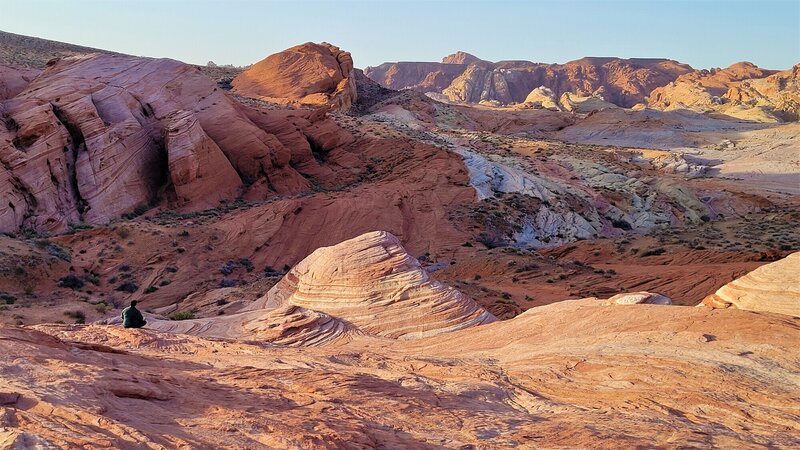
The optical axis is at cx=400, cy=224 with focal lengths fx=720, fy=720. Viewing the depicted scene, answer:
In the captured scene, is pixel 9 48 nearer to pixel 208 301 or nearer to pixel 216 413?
pixel 208 301

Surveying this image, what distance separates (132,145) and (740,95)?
7158 centimetres

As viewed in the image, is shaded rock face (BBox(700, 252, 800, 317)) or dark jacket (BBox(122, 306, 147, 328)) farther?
dark jacket (BBox(122, 306, 147, 328))

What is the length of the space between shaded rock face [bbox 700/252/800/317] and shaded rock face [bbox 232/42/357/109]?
4187 cm

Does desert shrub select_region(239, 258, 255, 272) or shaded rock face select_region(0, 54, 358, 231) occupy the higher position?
shaded rock face select_region(0, 54, 358, 231)

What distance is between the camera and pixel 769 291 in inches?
409

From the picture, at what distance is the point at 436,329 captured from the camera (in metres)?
12.5

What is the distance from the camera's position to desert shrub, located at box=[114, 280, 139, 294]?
22.2m

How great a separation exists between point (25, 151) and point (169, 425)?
25365 mm

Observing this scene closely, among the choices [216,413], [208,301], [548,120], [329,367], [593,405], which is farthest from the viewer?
[548,120]

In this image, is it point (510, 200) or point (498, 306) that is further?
point (510, 200)

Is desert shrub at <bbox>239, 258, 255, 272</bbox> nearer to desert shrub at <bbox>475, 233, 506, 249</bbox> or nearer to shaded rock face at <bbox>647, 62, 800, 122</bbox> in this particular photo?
desert shrub at <bbox>475, 233, 506, 249</bbox>

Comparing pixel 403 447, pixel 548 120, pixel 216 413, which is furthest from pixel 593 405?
pixel 548 120

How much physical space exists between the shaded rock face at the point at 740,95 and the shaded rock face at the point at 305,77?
40.4 m

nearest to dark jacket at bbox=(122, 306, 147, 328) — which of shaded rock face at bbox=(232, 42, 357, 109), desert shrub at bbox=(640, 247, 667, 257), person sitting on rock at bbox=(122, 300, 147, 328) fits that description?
person sitting on rock at bbox=(122, 300, 147, 328)
